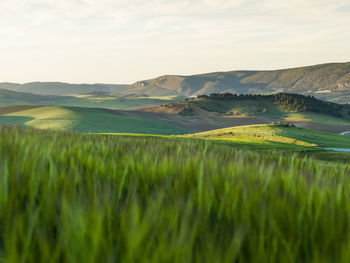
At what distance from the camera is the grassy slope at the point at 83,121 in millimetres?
50125

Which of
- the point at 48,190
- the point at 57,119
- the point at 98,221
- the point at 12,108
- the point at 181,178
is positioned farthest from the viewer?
the point at 12,108

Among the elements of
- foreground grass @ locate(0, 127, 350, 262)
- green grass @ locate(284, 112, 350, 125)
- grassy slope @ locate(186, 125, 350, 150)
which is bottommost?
green grass @ locate(284, 112, 350, 125)

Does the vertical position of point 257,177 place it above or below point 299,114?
above

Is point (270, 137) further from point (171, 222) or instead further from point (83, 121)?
point (83, 121)

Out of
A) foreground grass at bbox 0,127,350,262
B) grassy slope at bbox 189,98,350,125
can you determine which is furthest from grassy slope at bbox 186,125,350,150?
grassy slope at bbox 189,98,350,125

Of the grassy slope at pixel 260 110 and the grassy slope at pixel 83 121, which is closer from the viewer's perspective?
the grassy slope at pixel 83 121

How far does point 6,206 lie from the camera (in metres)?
1.37

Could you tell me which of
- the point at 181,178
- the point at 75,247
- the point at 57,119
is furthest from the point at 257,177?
the point at 57,119

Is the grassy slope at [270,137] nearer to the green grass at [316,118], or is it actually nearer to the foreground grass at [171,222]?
the foreground grass at [171,222]

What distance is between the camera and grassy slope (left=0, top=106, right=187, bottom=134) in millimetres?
50125

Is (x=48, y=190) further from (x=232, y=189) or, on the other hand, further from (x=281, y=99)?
(x=281, y=99)

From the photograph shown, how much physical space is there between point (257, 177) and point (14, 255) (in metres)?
1.62

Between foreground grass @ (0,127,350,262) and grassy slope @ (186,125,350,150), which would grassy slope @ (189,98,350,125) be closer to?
grassy slope @ (186,125,350,150)

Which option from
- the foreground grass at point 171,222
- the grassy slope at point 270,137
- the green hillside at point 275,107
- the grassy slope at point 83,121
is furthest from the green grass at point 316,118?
the foreground grass at point 171,222
